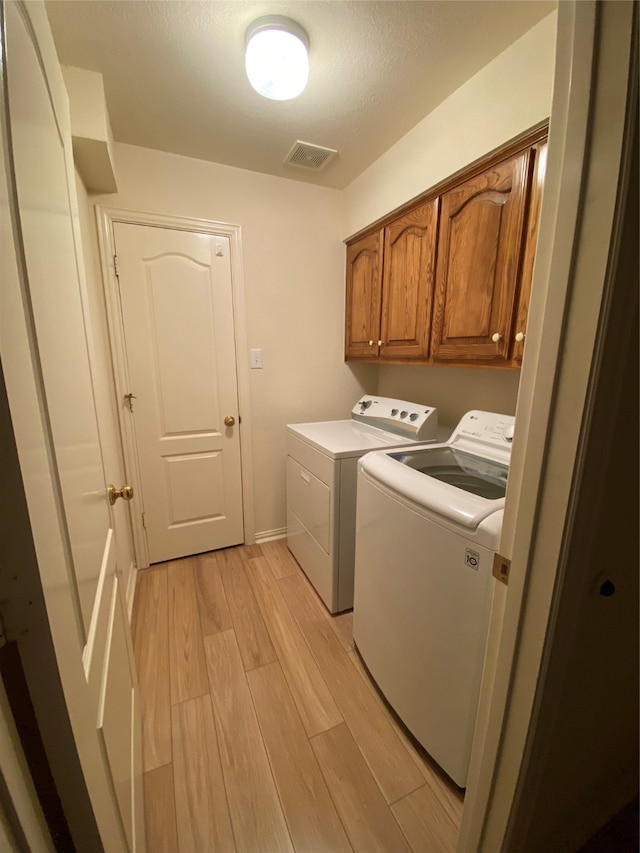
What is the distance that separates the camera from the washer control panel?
1838 mm

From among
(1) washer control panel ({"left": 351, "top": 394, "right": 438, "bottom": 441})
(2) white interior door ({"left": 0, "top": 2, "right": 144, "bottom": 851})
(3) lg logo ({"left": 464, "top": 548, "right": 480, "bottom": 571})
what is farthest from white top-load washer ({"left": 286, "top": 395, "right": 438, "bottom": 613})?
(2) white interior door ({"left": 0, "top": 2, "right": 144, "bottom": 851})

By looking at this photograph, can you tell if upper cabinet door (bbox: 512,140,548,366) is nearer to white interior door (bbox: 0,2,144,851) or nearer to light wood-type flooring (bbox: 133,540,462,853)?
white interior door (bbox: 0,2,144,851)

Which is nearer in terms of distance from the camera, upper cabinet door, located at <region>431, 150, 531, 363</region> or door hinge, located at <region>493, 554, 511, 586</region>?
door hinge, located at <region>493, 554, 511, 586</region>

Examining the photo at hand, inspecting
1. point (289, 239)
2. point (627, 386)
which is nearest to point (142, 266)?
point (289, 239)

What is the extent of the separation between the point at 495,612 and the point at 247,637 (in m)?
1.39

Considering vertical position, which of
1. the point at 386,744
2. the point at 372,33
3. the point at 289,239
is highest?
the point at 372,33

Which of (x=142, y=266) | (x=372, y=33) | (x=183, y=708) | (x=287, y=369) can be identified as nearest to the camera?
(x=372, y=33)

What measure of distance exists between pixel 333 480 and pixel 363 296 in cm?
128

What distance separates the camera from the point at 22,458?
0.36 metres

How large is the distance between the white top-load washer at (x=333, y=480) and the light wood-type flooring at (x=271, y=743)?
0.24m

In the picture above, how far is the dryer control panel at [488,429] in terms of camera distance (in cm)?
143

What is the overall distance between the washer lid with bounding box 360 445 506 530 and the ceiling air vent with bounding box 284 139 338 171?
1.69 m

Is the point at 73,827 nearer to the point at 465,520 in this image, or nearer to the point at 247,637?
the point at 465,520

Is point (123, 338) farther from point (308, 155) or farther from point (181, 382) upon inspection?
point (308, 155)
